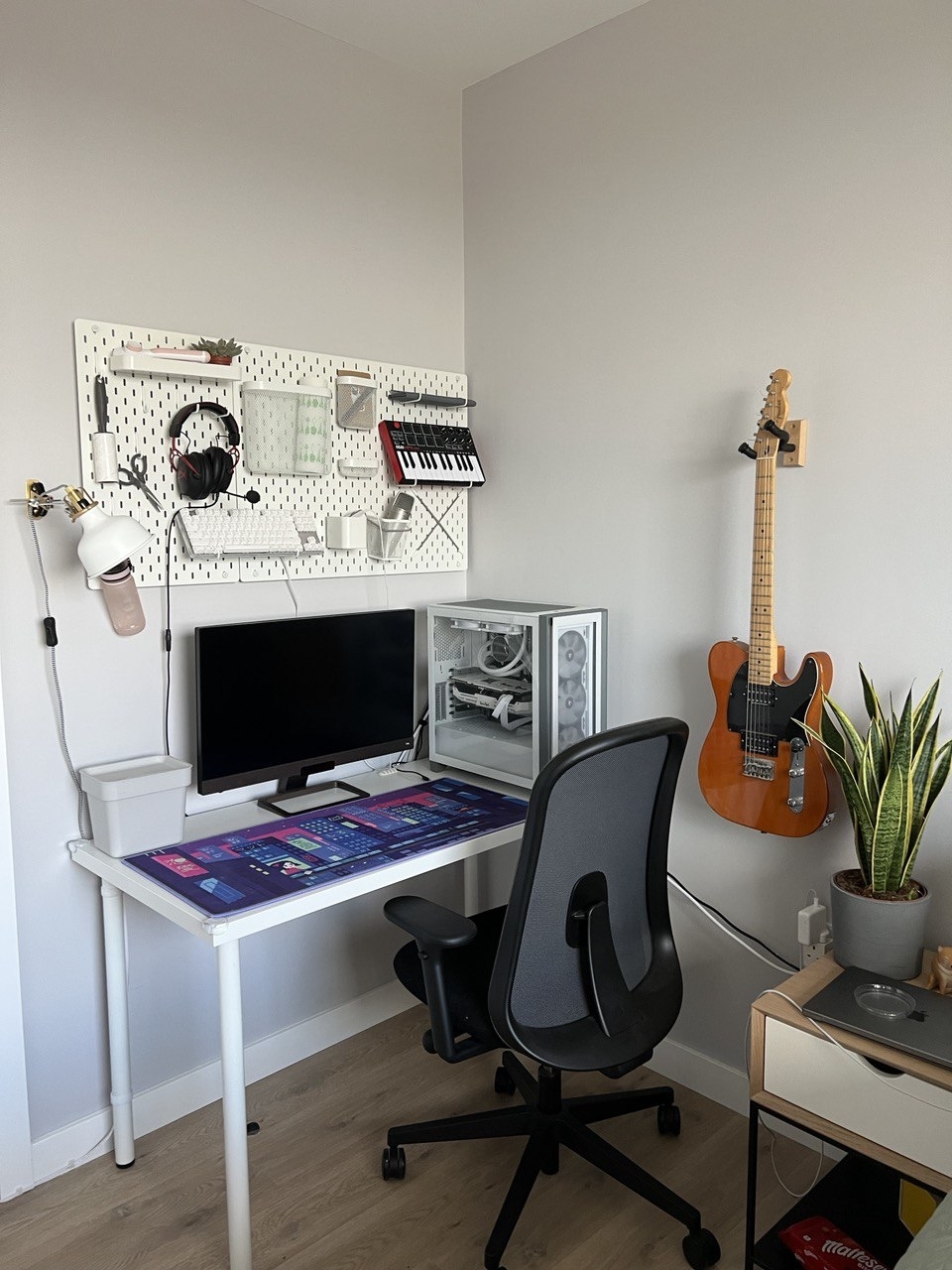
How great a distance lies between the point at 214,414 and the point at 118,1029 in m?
1.46

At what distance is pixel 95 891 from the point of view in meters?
2.24

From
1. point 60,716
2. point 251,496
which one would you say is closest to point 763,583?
point 251,496

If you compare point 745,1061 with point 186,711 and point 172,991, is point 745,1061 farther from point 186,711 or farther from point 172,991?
point 186,711

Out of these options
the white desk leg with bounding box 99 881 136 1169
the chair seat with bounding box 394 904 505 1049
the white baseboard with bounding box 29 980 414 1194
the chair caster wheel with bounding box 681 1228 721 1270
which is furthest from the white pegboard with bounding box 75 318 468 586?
the chair caster wheel with bounding box 681 1228 721 1270

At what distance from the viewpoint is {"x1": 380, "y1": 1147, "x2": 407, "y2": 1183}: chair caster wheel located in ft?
7.06

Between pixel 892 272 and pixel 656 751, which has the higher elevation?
pixel 892 272

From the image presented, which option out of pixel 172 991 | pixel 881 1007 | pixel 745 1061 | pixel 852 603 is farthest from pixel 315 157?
pixel 745 1061

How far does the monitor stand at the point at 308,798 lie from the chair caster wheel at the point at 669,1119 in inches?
41.4

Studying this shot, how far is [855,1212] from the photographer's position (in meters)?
1.88

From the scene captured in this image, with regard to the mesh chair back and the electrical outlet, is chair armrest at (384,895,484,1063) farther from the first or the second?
the electrical outlet

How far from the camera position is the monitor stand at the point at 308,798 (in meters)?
2.41

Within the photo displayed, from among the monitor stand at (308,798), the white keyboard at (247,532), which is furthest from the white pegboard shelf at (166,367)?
the monitor stand at (308,798)

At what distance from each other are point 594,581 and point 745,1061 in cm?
128

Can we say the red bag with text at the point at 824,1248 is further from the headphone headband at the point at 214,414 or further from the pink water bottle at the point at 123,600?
the headphone headband at the point at 214,414
